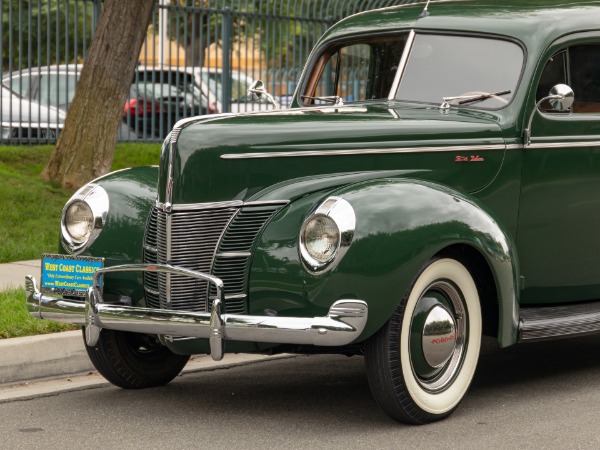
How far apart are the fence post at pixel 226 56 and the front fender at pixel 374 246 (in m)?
10.8

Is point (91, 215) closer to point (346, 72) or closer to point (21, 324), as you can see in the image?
point (21, 324)

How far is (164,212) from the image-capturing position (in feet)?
18.5

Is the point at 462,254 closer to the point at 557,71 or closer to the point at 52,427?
the point at 557,71

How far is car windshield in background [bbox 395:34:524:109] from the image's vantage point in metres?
6.49

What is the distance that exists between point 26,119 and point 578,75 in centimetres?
855

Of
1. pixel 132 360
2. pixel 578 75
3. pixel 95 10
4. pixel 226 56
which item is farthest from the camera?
pixel 226 56

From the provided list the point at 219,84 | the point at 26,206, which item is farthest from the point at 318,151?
the point at 219,84

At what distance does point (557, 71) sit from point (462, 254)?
148 cm

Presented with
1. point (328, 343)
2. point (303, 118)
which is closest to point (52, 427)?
point (328, 343)

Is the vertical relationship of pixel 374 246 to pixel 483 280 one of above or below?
above

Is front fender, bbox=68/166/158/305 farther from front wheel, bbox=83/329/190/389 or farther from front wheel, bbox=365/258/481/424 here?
front wheel, bbox=365/258/481/424

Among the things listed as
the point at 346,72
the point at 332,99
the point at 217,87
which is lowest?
the point at 217,87

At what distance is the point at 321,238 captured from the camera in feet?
17.0

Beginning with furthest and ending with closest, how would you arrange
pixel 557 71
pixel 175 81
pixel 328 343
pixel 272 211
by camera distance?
pixel 175 81 < pixel 557 71 < pixel 272 211 < pixel 328 343
